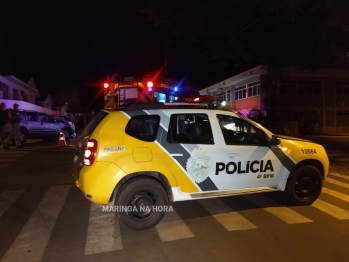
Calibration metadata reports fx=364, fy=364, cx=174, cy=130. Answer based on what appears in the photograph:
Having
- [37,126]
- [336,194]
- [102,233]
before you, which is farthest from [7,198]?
[37,126]

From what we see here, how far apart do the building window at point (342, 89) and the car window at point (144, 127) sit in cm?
3356

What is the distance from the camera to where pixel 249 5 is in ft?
44.7

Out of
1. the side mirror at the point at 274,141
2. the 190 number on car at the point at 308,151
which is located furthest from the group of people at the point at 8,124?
the 190 number on car at the point at 308,151

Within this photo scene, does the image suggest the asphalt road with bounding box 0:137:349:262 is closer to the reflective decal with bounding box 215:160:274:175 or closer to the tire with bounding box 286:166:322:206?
the tire with bounding box 286:166:322:206

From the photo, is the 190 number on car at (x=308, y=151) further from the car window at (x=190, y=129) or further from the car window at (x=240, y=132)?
the car window at (x=190, y=129)

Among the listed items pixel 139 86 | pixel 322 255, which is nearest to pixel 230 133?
pixel 322 255

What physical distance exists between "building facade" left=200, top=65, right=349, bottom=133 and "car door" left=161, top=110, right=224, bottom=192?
26811mm

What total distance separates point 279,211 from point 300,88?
29979mm

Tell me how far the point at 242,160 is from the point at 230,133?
19.8 inches

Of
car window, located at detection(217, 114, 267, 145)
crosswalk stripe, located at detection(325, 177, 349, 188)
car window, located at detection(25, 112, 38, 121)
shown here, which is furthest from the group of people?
crosswalk stripe, located at detection(325, 177, 349, 188)

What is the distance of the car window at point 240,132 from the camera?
617cm

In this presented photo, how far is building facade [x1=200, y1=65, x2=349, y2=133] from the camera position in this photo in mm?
32281

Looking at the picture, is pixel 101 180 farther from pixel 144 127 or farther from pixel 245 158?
pixel 245 158

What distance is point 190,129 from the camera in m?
5.94
